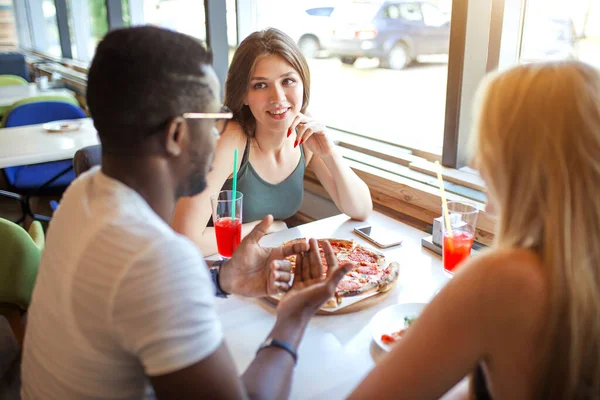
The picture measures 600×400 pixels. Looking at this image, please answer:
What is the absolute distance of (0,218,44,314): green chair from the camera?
1.40m

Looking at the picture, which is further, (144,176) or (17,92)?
(17,92)

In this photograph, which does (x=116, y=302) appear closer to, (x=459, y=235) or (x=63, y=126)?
(x=459, y=235)

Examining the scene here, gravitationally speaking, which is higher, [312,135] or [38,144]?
[312,135]

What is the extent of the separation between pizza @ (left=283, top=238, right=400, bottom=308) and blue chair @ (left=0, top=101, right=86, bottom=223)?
6.22ft

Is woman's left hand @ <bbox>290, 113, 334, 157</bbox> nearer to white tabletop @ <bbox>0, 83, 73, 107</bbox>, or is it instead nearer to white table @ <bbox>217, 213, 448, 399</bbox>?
white table @ <bbox>217, 213, 448, 399</bbox>

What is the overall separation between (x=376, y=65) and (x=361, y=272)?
1.47 metres

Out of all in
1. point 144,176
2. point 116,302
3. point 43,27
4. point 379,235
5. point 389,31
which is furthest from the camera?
point 43,27

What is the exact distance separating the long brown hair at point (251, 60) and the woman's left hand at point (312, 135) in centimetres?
14

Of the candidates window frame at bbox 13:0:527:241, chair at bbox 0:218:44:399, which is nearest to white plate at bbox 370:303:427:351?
window frame at bbox 13:0:527:241

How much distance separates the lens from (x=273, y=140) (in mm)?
1882

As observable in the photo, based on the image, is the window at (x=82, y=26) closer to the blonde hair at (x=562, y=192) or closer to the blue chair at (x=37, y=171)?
the blue chair at (x=37, y=171)

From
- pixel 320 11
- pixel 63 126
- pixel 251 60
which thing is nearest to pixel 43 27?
pixel 63 126

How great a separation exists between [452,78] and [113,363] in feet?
5.13

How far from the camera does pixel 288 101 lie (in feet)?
5.91
